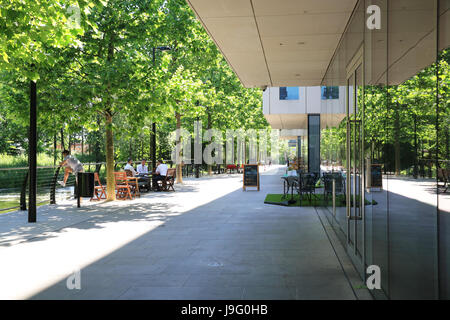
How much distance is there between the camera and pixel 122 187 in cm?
1583

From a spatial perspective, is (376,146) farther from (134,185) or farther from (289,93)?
(289,93)

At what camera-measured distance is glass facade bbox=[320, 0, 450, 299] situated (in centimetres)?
291

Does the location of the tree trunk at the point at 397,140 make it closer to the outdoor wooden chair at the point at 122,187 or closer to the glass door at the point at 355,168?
the glass door at the point at 355,168

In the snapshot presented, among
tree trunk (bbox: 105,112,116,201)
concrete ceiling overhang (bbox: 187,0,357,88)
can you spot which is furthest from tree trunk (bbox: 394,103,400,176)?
tree trunk (bbox: 105,112,116,201)

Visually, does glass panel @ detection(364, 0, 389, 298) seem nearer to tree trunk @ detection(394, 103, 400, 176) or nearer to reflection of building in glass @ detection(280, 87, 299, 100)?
tree trunk @ detection(394, 103, 400, 176)

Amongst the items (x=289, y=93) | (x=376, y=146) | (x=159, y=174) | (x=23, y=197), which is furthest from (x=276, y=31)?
(x=289, y=93)

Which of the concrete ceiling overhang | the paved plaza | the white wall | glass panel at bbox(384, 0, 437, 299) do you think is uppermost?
the white wall

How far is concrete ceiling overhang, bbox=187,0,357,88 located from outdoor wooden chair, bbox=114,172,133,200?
5.87 meters

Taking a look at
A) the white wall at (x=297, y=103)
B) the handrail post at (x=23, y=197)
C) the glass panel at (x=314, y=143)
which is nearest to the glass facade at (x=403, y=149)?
the handrail post at (x=23, y=197)

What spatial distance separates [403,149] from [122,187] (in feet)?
43.1

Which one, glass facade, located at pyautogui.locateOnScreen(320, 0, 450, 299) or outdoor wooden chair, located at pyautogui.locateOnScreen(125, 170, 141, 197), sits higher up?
glass facade, located at pyautogui.locateOnScreen(320, 0, 450, 299)

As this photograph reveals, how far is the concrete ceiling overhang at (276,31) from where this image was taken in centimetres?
705

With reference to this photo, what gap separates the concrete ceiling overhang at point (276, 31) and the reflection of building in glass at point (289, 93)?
9.92 metres

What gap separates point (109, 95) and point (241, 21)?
6529mm
